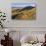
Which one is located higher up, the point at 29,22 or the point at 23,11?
the point at 23,11

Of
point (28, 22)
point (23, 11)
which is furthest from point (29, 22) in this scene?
point (23, 11)

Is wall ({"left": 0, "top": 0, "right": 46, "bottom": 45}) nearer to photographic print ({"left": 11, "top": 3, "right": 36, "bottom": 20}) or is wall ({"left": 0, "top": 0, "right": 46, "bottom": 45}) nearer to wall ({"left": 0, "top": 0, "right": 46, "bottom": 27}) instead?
wall ({"left": 0, "top": 0, "right": 46, "bottom": 27})

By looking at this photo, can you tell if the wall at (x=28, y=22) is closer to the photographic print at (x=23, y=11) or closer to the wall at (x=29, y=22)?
the wall at (x=29, y=22)

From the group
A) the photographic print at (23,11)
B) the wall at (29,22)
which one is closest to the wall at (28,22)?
the wall at (29,22)

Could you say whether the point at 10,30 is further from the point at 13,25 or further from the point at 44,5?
the point at 44,5

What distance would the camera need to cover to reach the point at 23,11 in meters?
5.33

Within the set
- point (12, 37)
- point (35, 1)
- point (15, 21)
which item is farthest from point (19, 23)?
point (35, 1)

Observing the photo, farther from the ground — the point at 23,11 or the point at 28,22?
the point at 23,11

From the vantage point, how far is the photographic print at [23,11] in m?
5.30

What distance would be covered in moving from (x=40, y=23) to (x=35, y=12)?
1.38ft

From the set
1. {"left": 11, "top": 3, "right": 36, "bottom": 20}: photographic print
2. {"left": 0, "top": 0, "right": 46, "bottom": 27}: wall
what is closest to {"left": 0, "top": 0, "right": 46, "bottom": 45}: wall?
{"left": 0, "top": 0, "right": 46, "bottom": 27}: wall

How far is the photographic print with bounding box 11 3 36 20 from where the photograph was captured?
209 inches

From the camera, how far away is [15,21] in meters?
5.34

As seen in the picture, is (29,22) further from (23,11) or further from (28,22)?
(23,11)
